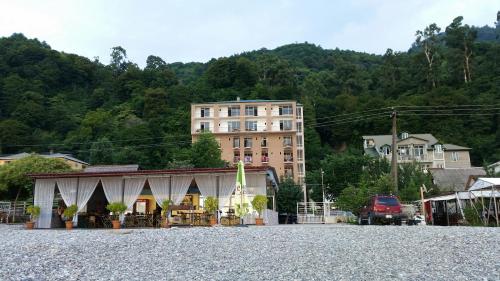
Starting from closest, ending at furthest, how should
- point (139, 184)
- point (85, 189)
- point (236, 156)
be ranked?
1. point (139, 184)
2. point (85, 189)
3. point (236, 156)

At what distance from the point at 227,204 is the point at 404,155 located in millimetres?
47695

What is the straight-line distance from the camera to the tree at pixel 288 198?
152ft

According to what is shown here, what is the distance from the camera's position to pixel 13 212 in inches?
1323

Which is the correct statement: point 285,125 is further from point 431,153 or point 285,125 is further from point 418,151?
point 431,153

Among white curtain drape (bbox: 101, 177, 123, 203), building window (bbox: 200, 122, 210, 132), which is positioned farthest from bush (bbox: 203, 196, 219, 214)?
building window (bbox: 200, 122, 210, 132)

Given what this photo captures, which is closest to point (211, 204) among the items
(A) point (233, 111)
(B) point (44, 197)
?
(B) point (44, 197)

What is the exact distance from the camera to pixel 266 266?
9086 millimetres

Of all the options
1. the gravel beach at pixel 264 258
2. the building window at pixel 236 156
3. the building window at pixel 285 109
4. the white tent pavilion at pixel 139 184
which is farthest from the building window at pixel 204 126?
the gravel beach at pixel 264 258

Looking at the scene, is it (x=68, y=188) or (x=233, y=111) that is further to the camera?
(x=233, y=111)

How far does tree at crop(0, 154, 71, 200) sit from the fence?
315 centimetres

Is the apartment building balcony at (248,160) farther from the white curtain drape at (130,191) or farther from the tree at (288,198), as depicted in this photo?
the white curtain drape at (130,191)

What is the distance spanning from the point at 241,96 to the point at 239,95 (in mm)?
426

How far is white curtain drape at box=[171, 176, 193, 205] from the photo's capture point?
23.7 meters

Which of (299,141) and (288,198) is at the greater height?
(299,141)
